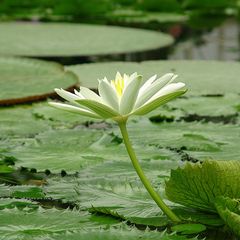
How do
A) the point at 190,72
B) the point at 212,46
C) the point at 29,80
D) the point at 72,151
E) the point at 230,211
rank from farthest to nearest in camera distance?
the point at 212,46
the point at 190,72
the point at 29,80
the point at 72,151
the point at 230,211

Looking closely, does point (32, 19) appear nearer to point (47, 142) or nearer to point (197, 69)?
point (197, 69)

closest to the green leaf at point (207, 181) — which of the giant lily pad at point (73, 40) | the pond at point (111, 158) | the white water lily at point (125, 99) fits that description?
the pond at point (111, 158)

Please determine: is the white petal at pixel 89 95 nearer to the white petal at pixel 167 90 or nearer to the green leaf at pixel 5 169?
the white petal at pixel 167 90

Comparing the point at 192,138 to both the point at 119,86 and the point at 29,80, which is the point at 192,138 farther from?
the point at 29,80

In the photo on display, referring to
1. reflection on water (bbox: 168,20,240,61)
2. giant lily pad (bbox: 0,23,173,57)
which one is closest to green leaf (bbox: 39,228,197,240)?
giant lily pad (bbox: 0,23,173,57)

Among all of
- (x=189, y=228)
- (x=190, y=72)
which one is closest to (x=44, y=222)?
(x=189, y=228)

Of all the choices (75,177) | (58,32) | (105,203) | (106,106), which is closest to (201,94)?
(75,177)
